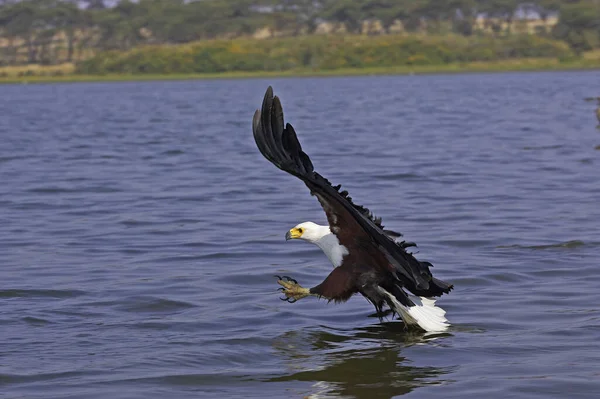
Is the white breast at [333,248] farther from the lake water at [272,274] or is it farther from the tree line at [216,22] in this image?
the tree line at [216,22]

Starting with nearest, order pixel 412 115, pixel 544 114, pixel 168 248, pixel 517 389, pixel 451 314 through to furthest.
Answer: pixel 517 389
pixel 451 314
pixel 168 248
pixel 544 114
pixel 412 115

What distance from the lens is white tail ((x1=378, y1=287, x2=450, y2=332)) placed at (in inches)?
331

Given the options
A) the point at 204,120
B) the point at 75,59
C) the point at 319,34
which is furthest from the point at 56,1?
the point at 204,120

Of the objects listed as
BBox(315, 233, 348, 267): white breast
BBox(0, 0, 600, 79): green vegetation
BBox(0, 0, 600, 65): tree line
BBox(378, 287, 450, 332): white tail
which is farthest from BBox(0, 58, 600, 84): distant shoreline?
BBox(315, 233, 348, 267): white breast

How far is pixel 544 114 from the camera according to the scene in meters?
36.3

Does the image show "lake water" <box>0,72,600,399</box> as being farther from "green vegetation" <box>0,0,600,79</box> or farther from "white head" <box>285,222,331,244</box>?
"green vegetation" <box>0,0,600,79</box>

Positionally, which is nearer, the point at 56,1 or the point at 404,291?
the point at 404,291

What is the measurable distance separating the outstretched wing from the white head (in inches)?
8.4

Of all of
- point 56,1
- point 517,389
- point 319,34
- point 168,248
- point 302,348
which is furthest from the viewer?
point 56,1

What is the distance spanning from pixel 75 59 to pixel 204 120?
97480 millimetres

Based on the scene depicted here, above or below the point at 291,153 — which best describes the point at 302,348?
below

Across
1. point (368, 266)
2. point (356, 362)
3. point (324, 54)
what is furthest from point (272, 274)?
point (324, 54)

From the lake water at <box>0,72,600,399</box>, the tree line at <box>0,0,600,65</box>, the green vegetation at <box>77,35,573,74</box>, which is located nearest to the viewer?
the lake water at <box>0,72,600,399</box>

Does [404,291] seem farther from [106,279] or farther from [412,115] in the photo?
[412,115]
